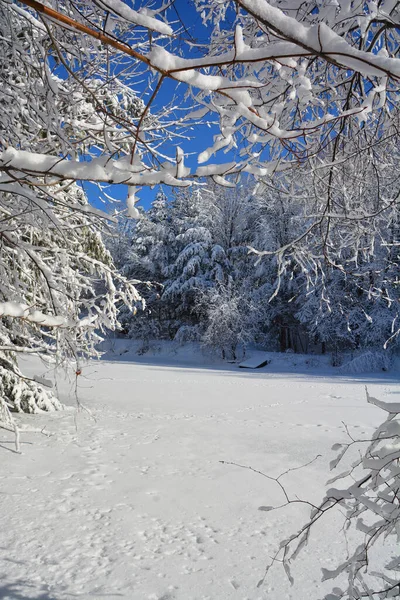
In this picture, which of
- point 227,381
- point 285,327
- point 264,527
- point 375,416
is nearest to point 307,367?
point 285,327

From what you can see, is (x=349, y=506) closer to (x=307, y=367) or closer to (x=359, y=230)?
(x=359, y=230)

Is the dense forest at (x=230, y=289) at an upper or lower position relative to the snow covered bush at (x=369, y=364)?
upper

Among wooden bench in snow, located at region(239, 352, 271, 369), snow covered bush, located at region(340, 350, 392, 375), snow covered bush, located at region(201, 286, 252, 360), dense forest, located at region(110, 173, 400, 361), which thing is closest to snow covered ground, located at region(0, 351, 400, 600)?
snow covered bush, located at region(340, 350, 392, 375)

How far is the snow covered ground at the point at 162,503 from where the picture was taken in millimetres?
2975

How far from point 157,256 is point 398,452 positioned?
27.3 metres

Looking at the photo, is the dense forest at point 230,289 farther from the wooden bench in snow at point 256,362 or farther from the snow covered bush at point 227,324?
the wooden bench in snow at point 256,362

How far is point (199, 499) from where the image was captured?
4383 millimetres

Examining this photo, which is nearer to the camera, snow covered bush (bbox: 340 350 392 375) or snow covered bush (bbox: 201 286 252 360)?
snow covered bush (bbox: 340 350 392 375)

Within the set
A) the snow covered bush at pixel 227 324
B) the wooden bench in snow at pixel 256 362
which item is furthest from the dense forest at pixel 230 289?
the wooden bench in snow at pixel 256 362

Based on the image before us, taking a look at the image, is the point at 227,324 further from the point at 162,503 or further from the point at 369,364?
the point at 162,503

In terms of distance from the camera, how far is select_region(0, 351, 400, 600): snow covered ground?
2.97 m

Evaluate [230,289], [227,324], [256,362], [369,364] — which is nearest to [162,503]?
[256,362]

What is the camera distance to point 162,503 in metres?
4.29

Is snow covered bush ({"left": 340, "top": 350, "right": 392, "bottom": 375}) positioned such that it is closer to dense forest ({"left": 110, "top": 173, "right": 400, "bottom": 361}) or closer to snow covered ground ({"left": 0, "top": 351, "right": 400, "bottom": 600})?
dense forest ({"left": 110, "top": 173, "right": 400, "bottom": 361})
